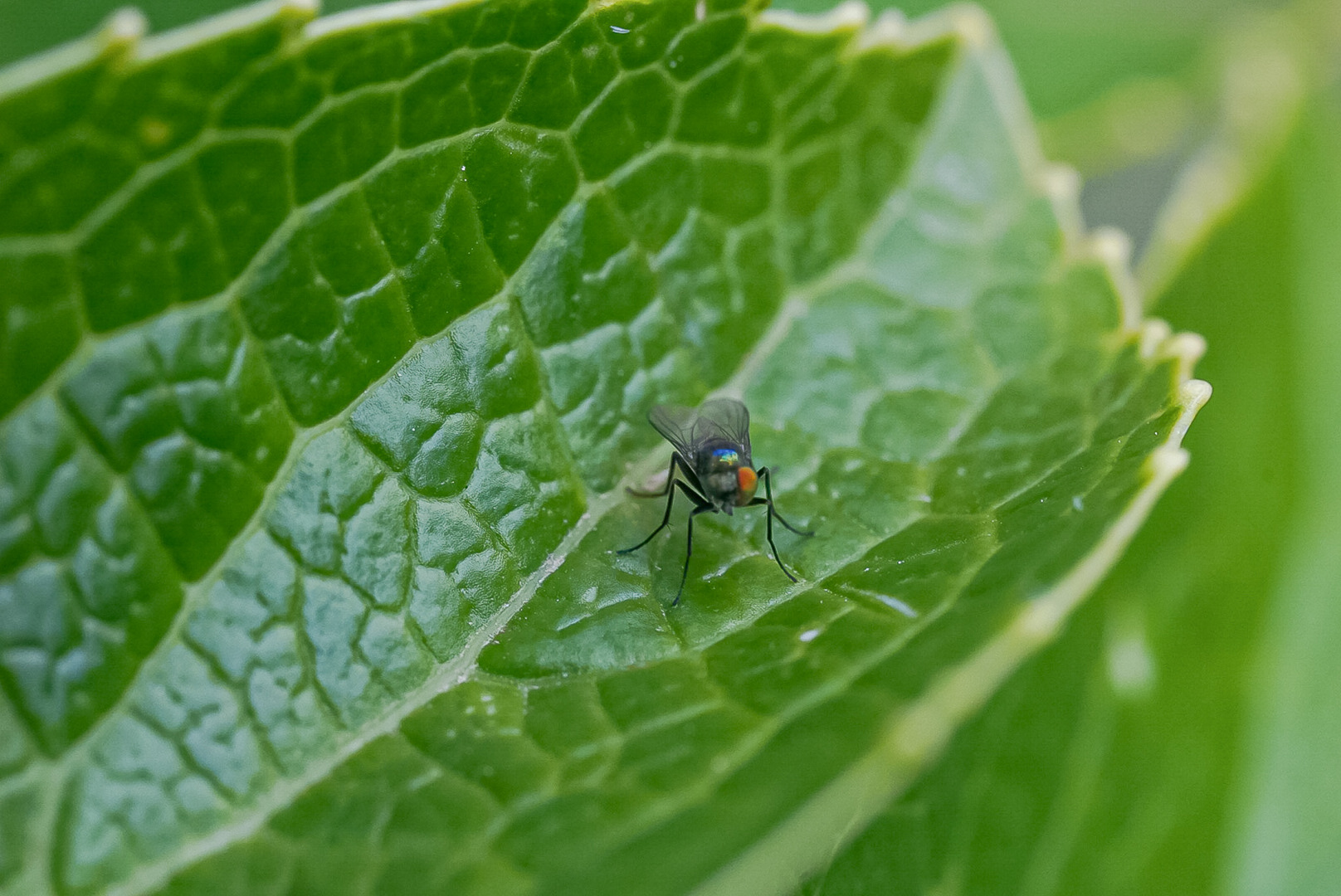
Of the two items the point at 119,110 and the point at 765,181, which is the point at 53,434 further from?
the point at 765,181

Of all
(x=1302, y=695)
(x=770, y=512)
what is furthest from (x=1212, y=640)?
(x=770, y=512)

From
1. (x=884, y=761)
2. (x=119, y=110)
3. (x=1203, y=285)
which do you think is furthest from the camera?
(x=1203, y=285)

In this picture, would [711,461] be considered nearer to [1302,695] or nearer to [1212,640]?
[1212,640]

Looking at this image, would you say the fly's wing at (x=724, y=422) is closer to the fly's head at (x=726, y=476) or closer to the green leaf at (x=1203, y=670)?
the fly's head at (x=726, y=476)

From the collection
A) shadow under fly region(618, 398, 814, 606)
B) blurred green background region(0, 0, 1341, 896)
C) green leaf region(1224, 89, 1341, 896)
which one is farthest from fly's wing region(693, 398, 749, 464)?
green leaf region(1224, 89, 1341, 896)

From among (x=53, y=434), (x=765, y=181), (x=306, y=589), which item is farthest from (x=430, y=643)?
(x=765, y=181)

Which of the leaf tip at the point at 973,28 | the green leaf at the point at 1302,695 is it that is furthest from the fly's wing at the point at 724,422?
the green leaf at the point at 1302,695
